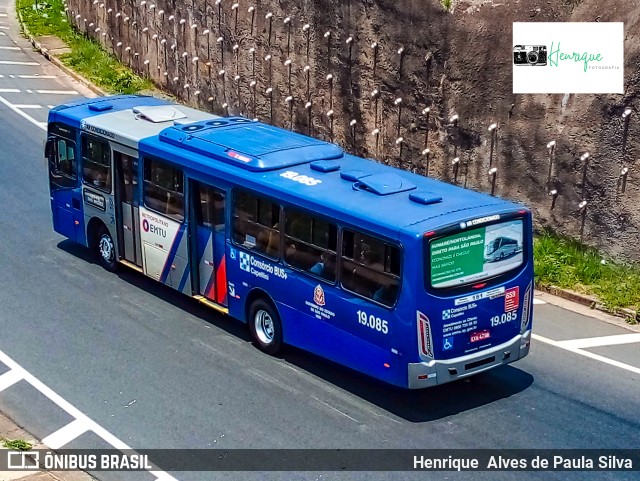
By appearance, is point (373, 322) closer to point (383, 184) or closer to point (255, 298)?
point (383, 184)

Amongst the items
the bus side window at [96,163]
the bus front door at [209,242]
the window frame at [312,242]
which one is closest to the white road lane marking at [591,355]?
the window frame at [312,242]

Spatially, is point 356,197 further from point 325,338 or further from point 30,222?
point 30,222

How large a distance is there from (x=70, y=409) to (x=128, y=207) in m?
4.88

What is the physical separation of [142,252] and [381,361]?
5815mm

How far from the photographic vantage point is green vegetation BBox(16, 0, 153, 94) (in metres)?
29.8

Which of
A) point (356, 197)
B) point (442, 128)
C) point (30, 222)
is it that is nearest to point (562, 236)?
point (442, 128)

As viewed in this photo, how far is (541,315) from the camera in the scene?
15805 millimetres

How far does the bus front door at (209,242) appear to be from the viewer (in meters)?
14.5

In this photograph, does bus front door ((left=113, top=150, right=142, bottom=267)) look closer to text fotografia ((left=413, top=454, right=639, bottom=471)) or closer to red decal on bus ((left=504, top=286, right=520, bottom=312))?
red decal on bus ((left=504, top=286, right=520, bottom=312))

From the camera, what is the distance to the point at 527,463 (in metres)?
11.1

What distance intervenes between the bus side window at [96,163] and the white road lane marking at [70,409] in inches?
155

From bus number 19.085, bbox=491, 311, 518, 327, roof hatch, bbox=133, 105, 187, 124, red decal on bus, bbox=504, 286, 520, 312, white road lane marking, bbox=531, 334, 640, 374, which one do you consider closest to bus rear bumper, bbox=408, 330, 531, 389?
bus number 19.085, bbox=491, 311, 518, 327

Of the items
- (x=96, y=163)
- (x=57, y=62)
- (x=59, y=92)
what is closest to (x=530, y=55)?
(x=96, y=163)

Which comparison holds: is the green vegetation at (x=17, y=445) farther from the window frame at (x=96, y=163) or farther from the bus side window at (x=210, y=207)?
the window frame at (x=96, y=163)
